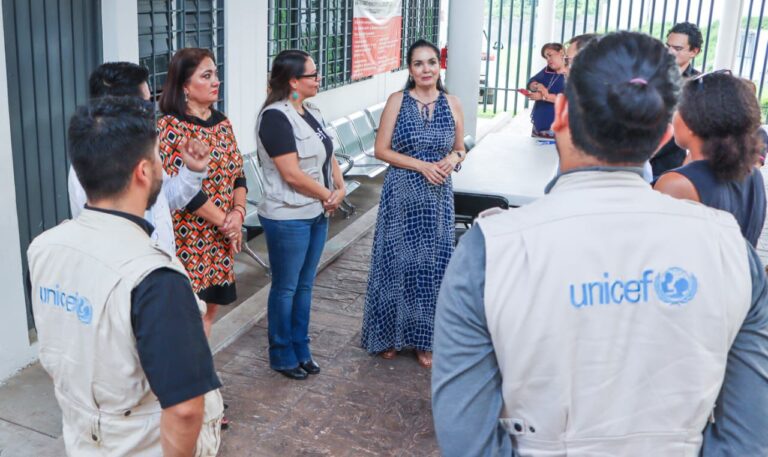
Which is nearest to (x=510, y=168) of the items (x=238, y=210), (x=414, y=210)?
(x=414, y=210)

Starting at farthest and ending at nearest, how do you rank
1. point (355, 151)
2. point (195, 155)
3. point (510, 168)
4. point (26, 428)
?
point (355, 151) < point (510, 168) < point (26, 428) < point (195, 155)

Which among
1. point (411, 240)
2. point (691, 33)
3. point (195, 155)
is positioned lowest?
point (411, 240)

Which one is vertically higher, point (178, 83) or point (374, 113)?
point (178, 83)

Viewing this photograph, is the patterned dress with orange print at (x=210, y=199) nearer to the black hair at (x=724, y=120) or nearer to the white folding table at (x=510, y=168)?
the white folding table at (x=510, y=168)

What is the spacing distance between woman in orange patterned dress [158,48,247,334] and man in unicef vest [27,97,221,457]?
3.99 ft

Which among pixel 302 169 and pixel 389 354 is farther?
pixel 389 354

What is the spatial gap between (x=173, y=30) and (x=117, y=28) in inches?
39.1

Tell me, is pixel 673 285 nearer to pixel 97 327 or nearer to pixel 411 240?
pixel 97 327

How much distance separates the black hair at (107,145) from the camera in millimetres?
1622

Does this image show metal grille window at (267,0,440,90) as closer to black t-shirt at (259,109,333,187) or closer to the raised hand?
black t-shirt at (259,109,333,187)

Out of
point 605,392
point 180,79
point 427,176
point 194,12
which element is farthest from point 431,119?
point 605,392

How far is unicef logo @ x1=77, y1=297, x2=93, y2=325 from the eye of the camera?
155 centimetres

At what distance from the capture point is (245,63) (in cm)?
590

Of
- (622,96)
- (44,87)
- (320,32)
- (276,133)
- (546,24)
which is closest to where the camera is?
(622,96)
